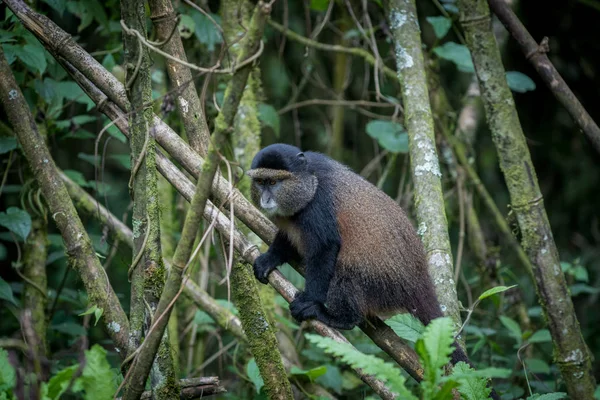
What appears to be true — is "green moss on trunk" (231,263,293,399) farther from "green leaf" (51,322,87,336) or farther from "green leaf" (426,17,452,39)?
"green leaf" (426,17,452,39)

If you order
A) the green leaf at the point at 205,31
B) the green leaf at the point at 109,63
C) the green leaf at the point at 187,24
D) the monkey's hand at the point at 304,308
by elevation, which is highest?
the green leaf at the point at 187,24

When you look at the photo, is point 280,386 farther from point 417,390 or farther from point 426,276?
point 417,390

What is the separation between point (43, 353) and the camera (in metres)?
5.02

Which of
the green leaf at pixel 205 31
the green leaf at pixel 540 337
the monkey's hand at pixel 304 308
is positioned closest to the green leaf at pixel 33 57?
the green leaf at pixel 205 31

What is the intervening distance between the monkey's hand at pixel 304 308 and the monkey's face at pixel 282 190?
63cm

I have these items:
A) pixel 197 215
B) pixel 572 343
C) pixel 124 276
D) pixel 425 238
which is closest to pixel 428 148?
pixel 425 238

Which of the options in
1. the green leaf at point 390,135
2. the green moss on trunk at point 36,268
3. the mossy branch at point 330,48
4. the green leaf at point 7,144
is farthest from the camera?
the mossy branch at point 330,48

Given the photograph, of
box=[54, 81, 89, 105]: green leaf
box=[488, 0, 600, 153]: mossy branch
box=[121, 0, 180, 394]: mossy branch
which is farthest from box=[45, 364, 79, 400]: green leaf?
Answer: box=[488, 0, 600, 153]: mossy branch

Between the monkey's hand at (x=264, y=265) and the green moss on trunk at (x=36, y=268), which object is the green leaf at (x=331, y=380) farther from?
the green moss on trunk at (x=36, y=268)

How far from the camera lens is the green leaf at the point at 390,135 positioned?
248 inches

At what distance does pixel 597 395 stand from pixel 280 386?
2660mm

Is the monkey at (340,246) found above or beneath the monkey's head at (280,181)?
beneath

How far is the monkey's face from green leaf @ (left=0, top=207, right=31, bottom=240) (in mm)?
1798

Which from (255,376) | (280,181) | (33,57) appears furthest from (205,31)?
(255,376)
